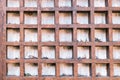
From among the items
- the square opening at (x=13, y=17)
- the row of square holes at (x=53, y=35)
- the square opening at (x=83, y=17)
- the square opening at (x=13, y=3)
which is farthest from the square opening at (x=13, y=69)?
the square opening at (x=83, y=17)

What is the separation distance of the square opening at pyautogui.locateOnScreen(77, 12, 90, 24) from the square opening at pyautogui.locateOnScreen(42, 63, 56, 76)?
1.04 feet

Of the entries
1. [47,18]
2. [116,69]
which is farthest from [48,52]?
[116,69]

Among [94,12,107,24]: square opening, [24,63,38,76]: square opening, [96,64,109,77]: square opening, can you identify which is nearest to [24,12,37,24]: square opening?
[24,63,38,76]: square opening

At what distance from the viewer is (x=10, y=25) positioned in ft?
3.66

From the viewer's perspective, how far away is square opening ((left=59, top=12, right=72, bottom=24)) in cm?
115

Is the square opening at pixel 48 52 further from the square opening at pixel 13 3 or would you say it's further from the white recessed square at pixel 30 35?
the square opening at pixel 13 3

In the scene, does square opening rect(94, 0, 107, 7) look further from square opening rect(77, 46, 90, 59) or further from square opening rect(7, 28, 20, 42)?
square opening rect(7, 28, 20, 42)

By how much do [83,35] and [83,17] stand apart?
A: 11 centimetres

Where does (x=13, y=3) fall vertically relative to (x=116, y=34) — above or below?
above

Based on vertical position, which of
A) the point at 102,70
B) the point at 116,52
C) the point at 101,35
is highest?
the point at 101,35

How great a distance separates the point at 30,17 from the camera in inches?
45.6

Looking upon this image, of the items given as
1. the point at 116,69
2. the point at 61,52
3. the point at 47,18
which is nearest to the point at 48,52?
the point at 61,52

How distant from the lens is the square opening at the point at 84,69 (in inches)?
44.6

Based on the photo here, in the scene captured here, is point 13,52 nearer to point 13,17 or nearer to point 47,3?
point 13,17
